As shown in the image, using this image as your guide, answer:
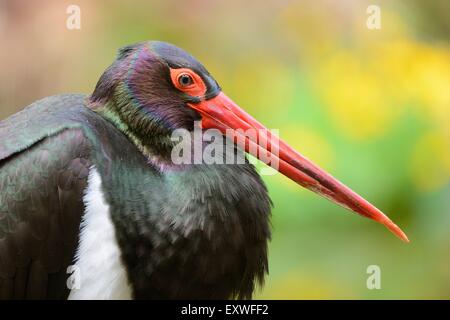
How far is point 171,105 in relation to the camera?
2623mm

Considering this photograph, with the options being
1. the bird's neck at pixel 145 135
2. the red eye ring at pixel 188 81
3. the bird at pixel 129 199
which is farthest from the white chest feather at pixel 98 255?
the red eye ring at pixel 188 81

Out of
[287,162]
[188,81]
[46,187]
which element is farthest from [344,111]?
[46,187]

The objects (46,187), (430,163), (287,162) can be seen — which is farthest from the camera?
(430,163)

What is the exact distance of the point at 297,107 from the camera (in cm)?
439


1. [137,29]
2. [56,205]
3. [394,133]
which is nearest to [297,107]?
[394,133]

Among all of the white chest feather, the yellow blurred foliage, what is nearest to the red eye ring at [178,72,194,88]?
the white chest feather

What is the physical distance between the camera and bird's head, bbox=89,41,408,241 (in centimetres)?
259

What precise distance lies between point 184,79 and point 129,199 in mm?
422

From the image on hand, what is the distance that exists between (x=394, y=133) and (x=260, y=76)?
987 millimetres

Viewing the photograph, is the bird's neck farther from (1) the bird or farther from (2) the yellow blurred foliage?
(2) the yellow blurred foliage

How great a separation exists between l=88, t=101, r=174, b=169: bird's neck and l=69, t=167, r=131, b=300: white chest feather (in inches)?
7.4

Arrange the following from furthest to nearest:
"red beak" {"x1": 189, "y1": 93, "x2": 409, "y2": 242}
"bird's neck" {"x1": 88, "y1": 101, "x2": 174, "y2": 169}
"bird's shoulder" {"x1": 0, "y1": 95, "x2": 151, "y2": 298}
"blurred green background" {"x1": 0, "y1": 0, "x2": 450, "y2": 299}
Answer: "blurred green background" {"x1": 0, "y1": 0, "x2": 450, "y2": 299}, "red beak" {"x1": 189, "y1": 93, "x2": 409, "y2": 242}, "bird's neck" {"x1": 88, "y1": 101, "x2": 174, "y2": 169}, "bird's shoulder" {"x1": 0, "y1": 95, "x2": 151, "y2": 298}

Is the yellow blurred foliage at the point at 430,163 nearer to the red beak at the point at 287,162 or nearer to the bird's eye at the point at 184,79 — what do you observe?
the red beak at the point at 287,162

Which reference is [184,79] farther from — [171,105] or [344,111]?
[344,111]
